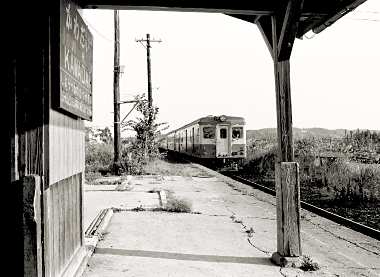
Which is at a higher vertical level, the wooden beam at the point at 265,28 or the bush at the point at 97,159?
the wooden beam at the point at 265,28

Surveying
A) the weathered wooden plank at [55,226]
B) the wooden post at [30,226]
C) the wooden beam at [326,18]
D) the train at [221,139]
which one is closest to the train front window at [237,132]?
the train at [221,139]

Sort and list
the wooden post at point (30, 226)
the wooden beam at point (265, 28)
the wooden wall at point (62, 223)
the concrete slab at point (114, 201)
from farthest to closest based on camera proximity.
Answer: the concrete slab at point (114, 201) < the wooden beam at point (265, 28) < the wooden wall at point (62, 223) < the wooden post at point (30, 226)

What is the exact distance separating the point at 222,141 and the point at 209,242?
1879 centimetres

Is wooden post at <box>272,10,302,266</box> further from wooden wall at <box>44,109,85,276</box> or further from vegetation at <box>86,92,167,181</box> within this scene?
vegetation at <box>86,92,167,181</box>

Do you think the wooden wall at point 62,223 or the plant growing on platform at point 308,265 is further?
the plant growing on platform at point 308,265

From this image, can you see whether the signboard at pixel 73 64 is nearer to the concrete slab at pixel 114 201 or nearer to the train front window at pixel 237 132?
the concrete slab at pixel 114 201

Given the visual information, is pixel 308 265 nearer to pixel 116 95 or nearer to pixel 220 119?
pixel 116 95

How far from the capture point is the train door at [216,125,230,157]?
24969 millimetres

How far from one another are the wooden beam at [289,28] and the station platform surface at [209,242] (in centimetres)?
275

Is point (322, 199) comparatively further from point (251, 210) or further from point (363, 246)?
point (363, 246)

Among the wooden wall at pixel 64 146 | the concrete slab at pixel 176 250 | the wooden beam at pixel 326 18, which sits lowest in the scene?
the concrete slab at pixel 176 250

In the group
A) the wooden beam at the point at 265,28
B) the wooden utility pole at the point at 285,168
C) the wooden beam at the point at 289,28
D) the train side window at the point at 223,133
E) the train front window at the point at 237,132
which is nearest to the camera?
the wooden beam at the point at 289,28

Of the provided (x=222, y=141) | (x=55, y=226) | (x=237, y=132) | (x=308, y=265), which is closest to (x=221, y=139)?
(x=222, y=141)

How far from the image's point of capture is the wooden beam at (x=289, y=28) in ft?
16.0
